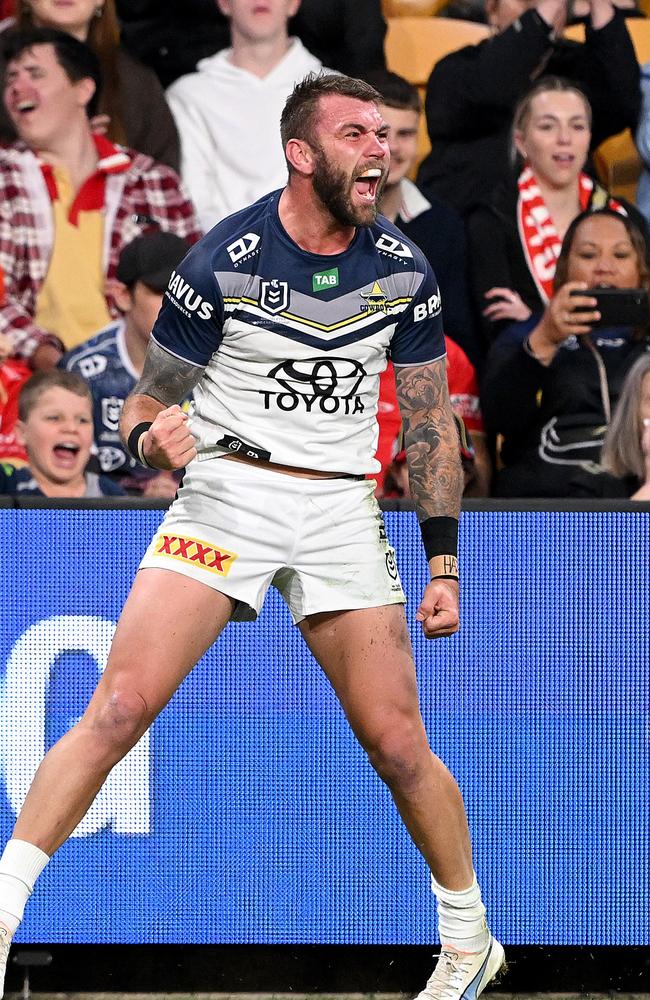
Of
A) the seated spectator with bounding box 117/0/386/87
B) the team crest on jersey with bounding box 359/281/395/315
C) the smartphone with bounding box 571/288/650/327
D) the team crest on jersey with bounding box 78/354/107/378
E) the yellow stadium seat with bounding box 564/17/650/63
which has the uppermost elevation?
the seated spectator with bounding box 117/0/386/87

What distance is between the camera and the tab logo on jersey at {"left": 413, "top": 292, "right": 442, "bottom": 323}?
386cm

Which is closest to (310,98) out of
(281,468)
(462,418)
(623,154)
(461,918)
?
(281,468)

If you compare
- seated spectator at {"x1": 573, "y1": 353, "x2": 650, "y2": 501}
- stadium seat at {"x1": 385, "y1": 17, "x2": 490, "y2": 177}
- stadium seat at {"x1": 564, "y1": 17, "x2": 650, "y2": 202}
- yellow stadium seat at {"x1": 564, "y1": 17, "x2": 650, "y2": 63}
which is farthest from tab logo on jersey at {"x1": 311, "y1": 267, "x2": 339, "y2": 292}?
yellow stadium seat at {"x1": 564, "y1": 17, "x2": 650, "y2": 63}

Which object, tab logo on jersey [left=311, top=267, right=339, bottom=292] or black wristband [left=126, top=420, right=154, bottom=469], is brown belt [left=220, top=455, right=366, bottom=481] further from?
tab logo on jersey [left=311, top=267, right=339, bottom=292]

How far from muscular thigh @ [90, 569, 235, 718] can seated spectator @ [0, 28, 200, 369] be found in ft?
9.04

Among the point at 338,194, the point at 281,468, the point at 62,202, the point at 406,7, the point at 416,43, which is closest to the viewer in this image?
the point at 338,194

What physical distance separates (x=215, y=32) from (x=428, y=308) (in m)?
3.68

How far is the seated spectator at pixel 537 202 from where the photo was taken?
6.44 m

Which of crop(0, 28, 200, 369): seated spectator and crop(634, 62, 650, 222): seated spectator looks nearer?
crop(0, 28, 200, 369): seated spectator

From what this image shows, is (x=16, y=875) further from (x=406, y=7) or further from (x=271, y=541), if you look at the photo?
(x=406, y=7)

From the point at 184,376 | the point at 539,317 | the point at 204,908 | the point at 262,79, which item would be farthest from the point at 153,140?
the point at 204,908

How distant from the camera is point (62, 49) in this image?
21.4ft

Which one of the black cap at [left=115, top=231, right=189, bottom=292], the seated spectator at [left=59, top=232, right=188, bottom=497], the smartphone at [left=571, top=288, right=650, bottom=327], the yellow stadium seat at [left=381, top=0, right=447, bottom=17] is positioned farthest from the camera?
the yellow stadium seat at [left=381, top=0, right=447, bottom=17]

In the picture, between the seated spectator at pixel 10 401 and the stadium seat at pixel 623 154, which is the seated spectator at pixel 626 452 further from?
the seated spectator at pixel 10 401
